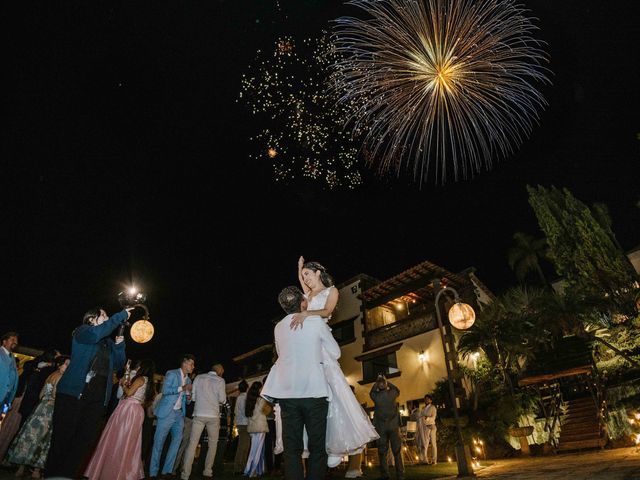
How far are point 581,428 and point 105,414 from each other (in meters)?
15.2

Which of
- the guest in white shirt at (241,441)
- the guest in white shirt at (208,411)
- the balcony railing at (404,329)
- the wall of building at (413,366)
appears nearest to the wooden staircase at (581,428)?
the wall of building at (413,366)

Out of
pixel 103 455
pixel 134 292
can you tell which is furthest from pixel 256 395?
pixel 134 292

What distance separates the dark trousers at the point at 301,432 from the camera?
2812 millimetres

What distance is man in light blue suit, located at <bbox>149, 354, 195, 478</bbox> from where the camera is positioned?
6.21 meters

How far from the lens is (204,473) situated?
6.66 meters

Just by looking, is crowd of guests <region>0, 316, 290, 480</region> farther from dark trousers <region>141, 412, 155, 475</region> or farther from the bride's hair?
the bride's hair

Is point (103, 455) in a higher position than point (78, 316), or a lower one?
lower

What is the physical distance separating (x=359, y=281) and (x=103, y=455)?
76.6ft

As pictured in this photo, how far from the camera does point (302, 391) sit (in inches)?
115

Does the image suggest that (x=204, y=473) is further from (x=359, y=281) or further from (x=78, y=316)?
(x=359, y=281)

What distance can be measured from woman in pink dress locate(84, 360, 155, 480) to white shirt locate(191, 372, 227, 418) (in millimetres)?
924

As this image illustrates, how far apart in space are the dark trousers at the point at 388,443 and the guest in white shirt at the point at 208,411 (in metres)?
2.86

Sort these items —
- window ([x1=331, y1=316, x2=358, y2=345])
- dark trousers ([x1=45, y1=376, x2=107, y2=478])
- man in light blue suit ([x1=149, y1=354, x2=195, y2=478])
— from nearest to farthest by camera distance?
dark trousers ([x1=45, y1=376, x2=107, y2=478]) → man in light blue suit ([x1=149, y1=354, x2=195, y2=478]) → window ([x1=331, y1=316, x2=358, y2=345])

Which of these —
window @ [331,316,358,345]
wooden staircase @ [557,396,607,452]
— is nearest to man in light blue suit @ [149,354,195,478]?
wooden staircase @ [557,396,607,452]
